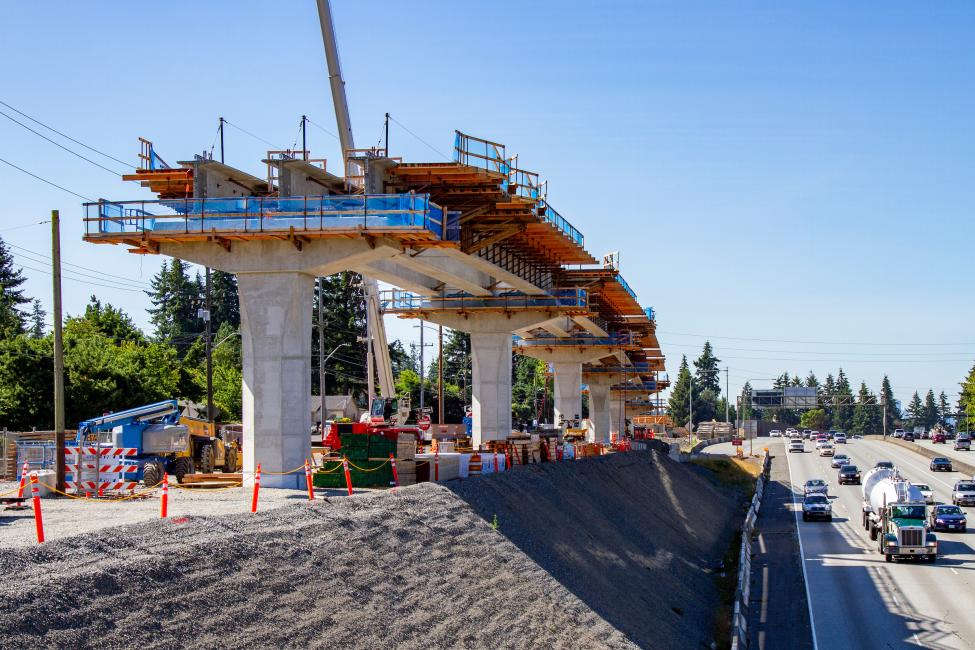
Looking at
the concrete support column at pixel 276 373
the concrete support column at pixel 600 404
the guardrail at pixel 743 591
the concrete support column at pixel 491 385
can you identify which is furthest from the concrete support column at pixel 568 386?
the concrete support column at pixel 276 373

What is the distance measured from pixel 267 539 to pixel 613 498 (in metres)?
27.8

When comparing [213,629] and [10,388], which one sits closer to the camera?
[213,629]

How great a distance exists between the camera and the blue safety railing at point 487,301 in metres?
54.2

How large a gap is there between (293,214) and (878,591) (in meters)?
23.6

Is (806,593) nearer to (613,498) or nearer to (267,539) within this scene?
(613,498)

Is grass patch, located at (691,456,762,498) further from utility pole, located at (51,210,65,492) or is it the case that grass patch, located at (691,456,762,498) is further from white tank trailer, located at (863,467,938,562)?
utility pole, located at (51,210,65,492)

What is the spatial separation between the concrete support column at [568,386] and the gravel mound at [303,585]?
188ft

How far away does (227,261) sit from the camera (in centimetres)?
3095

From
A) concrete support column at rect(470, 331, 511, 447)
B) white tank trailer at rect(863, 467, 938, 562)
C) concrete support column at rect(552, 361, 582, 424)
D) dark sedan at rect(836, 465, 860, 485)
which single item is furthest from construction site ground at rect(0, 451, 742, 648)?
concrete support column at rect(552, 361, 582, 424)

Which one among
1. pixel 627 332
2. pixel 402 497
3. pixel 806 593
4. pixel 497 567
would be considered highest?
pixel 627 332

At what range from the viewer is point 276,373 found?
30.5 m

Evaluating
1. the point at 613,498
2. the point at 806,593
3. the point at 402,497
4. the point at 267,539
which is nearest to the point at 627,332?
the point at 613,498

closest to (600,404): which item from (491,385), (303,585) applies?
(491,385)

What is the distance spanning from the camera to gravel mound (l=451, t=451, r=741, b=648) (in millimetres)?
28266
